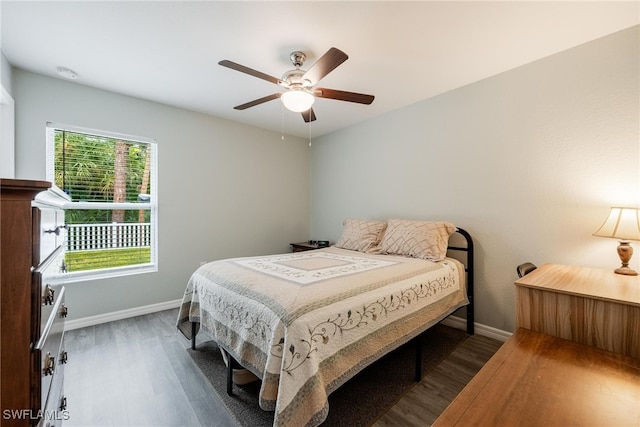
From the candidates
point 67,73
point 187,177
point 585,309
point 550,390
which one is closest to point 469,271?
point 585,309

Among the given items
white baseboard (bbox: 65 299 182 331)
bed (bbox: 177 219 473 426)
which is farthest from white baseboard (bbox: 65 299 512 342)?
bed (bbox: 177 219 473 426)

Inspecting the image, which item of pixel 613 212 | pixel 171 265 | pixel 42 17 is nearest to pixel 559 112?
pixel 613 212

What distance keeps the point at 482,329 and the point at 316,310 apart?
221cm

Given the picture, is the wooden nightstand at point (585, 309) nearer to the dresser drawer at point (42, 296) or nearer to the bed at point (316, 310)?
the bed at point (316, 310)

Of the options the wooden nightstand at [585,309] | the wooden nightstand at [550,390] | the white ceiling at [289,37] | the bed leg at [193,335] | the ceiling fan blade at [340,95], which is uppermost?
the white ceiling at [289,37]

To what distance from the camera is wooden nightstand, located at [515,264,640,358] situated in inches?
48.3

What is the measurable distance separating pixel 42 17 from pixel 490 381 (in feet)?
11.0

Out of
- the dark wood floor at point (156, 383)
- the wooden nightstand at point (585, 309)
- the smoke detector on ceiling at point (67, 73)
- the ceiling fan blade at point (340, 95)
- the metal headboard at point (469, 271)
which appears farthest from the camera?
the metal headboard at point (469, 271)

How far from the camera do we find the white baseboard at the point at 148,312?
2.56 metres

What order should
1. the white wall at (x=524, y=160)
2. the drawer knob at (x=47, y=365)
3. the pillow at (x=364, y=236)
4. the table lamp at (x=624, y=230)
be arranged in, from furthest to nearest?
the pillow at (x=364, y=236) < the white wall at (x=524, y=160) < the table lamp at (x=624, y=230) < the drawer knob at (x=47, y=365)

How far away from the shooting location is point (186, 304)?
2.28 meters

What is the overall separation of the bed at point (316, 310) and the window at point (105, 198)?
4.68 feet

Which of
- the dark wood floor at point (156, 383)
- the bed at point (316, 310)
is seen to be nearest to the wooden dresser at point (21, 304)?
the bed at point (316, 310)

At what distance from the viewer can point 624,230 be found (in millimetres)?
1689
